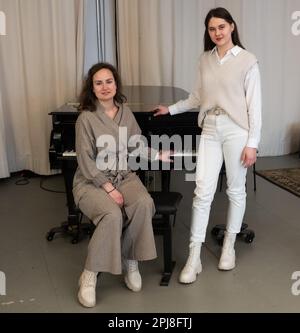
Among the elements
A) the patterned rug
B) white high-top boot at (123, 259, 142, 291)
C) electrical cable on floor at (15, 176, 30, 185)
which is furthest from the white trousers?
electrical cable on floor at (15, 176, 30, 185)

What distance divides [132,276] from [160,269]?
0.28m

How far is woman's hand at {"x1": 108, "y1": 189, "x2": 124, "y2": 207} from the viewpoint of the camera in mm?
2254

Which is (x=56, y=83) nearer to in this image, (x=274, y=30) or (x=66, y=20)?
(x=66, y=20)

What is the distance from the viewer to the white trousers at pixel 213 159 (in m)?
2.32

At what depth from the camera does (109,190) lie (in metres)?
2.28

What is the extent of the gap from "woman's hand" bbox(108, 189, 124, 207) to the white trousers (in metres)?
0.40

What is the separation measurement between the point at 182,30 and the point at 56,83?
1395mm

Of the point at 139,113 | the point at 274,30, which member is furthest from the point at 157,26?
the point at 139,113

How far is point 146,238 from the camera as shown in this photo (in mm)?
2227

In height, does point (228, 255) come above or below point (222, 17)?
below

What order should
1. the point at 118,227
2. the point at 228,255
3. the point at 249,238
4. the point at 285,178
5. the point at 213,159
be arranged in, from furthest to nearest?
the point at 285,178, the point at 249,238, the point at 228,255, the point at 213,159, the point at 118,227

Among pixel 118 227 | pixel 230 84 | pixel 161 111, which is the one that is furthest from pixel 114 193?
pixel 230 84

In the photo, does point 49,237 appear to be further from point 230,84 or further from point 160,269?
point 230,84
